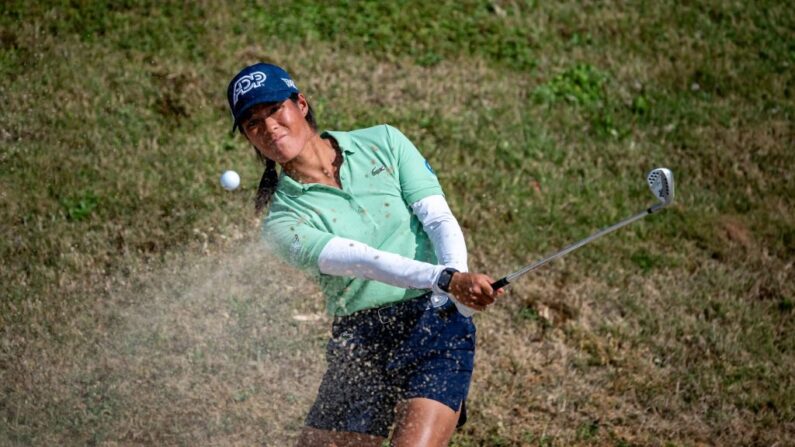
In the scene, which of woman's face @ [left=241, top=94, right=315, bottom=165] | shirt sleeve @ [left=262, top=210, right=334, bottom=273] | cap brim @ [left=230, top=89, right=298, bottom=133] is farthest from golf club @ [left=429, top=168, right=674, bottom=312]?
cap brim @ [left=230, top=89, right=298, bottom=133]

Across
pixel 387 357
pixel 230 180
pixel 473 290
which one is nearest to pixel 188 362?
pixel 230 180

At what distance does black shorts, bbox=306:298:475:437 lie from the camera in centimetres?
365

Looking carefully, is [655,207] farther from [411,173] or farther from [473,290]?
[411,173]

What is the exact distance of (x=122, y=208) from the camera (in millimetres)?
5691

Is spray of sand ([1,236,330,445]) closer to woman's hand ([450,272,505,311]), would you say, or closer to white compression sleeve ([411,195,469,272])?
white compression sleeve ([411,195,469,272])

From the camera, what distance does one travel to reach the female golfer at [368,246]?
3.62 meters

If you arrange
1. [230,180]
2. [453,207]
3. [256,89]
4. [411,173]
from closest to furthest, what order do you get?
[256,89]
[411,173]
[230,180]
[453,207]

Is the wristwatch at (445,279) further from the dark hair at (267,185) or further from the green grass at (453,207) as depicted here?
the green grass at (453,207)

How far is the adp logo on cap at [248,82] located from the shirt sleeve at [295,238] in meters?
0.49

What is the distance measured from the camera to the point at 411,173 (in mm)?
3828

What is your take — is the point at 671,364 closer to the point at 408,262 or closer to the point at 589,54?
the point at 408,262

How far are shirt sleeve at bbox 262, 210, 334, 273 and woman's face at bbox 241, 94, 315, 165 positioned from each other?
25cm

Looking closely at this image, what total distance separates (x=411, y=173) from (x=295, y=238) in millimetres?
576

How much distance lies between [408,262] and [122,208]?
282 centimetres
